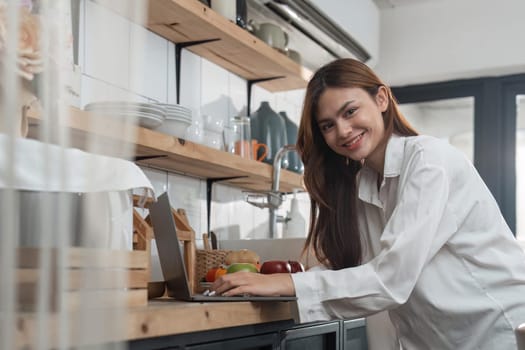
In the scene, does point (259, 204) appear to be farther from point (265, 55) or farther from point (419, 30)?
point (419, 30)

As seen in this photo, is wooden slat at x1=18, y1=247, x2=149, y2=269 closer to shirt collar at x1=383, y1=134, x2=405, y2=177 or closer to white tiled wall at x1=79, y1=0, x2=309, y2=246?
white tiled wall at x1=79, y1=0, x2=309, y2=246

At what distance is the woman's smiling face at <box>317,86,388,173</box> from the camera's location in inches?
75.9

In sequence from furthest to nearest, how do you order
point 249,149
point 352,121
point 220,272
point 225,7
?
point 249,149 < point 225,7 < point 220,272 < point 352,121

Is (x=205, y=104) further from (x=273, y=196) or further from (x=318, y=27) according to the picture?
(x=318, y=27)

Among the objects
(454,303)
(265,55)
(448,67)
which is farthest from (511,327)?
(448,67)

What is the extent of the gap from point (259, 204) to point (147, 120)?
3.22 feet

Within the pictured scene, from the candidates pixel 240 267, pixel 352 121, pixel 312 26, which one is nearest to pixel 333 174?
pixel 352 121

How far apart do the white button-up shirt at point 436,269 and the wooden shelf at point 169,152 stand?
2.10ft

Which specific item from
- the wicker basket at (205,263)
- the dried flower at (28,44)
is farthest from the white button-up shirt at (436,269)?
the dried flower at (28,44)

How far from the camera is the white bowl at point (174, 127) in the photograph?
7.17 feet

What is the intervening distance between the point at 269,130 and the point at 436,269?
1.36 metres

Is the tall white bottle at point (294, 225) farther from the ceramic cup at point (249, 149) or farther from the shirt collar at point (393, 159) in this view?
the shirt collar at point (393, 159)

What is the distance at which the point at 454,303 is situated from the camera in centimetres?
177

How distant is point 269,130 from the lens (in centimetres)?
301
